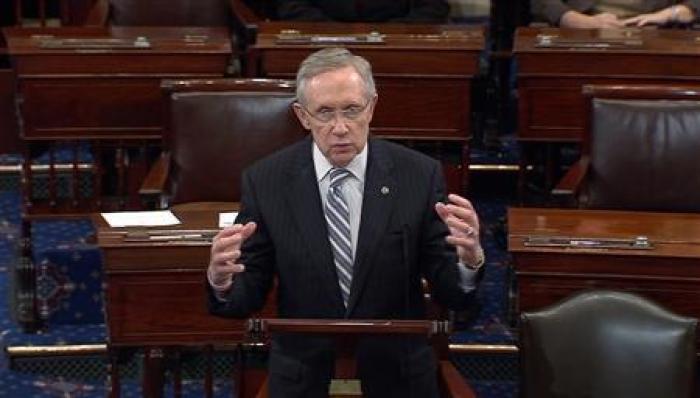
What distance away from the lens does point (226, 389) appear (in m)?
3.41

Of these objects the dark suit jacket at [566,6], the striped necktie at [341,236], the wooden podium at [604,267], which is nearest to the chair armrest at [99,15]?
the dark suit jacket at [566,6]

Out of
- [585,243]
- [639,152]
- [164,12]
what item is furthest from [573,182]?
[164,12]

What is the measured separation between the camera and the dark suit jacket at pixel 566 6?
4289 millimetres

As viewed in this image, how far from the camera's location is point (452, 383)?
8.12ft

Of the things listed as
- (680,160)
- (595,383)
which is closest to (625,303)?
(595,383)

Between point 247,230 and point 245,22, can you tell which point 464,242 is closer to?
point 247,230

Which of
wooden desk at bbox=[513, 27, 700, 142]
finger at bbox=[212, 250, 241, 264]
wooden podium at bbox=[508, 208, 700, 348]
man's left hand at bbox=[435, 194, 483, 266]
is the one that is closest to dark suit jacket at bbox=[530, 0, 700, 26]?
wooden desk at bbox=[513, 27, 700, 142]

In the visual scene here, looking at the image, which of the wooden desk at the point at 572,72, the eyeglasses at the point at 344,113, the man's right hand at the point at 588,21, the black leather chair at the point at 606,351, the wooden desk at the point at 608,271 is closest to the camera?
the eyeglasses at the point at 344,113

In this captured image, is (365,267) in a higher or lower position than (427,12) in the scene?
lower

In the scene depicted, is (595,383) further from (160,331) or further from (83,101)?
(83,101)

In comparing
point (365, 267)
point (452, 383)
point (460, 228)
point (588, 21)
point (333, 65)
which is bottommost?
point (452, 383)

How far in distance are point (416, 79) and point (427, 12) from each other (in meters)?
0.64

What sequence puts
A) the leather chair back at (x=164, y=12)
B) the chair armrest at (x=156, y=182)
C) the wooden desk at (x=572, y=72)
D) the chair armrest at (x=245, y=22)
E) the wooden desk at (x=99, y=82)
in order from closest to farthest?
the chair armrest at (x=156, y=182)
the wooden desk at (x=99, y=82)
the wooden desk at (x=572, y=72)
the chair armrest at (x=245, y=22)
the leather chair back at (x=164, y=12)

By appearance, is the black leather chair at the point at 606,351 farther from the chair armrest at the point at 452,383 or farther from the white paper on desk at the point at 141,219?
the white paper on desk at the point at 141,219
